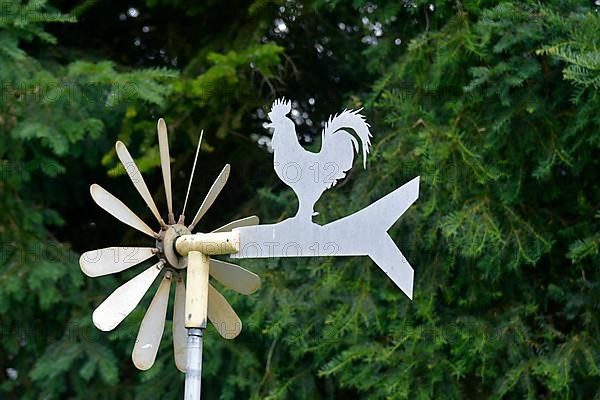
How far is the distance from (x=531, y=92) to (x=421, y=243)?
57 cm

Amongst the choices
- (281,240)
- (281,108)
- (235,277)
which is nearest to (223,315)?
(235,277)

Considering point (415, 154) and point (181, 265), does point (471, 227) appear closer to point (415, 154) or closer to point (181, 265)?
point (415, 154)

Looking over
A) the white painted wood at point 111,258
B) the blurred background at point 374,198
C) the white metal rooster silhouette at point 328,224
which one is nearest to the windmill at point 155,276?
the white painted wood at point 111,258

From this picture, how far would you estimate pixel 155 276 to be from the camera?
1634 mm

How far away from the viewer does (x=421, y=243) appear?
9.00 feet

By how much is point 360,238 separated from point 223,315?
39 cm

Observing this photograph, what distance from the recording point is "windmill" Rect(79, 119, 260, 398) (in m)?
1.57

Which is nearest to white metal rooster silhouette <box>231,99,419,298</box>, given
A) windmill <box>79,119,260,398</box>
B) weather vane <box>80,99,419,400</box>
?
weather vane <box>80,99,419,400</box>

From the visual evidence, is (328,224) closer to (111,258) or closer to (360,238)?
(360,238)

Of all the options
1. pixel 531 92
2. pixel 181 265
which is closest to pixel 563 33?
pixel 531 92

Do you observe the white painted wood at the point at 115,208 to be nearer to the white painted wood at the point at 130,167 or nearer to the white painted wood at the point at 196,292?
the white painted wood at the point at 130,167

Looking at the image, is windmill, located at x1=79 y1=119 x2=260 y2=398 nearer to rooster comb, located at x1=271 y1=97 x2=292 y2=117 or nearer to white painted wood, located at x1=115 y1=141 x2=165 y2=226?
white painted wood, located at x1=115 y1=141 x2=165 y2=226

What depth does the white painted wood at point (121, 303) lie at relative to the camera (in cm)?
155

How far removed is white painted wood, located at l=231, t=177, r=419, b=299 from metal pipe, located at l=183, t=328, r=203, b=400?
194mm
